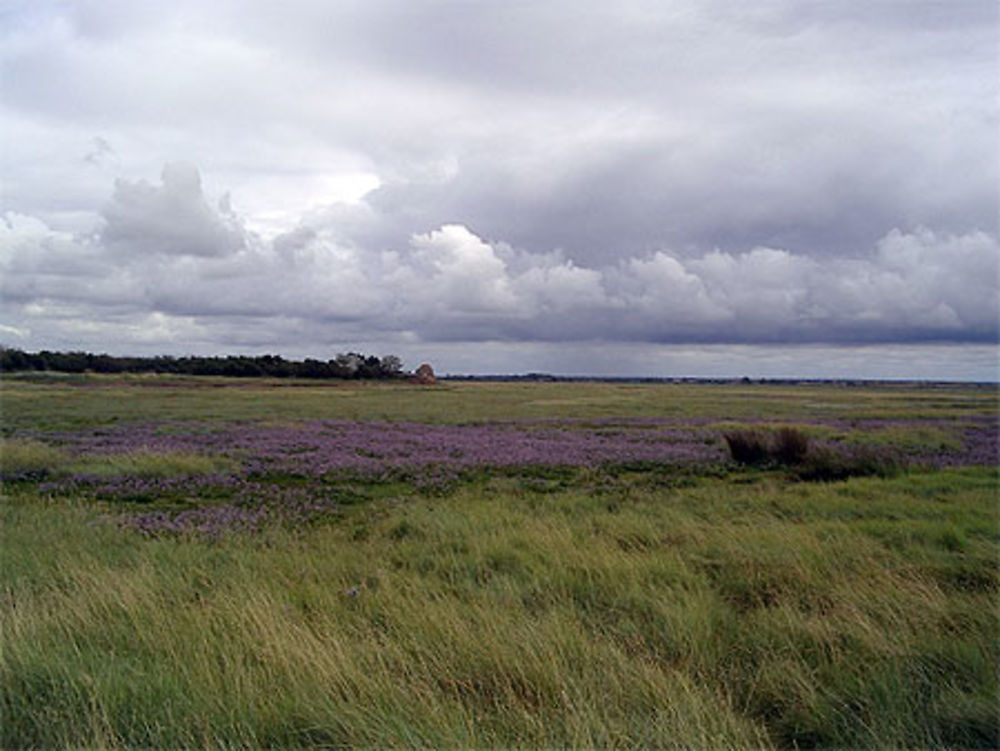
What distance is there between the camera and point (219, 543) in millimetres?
9555

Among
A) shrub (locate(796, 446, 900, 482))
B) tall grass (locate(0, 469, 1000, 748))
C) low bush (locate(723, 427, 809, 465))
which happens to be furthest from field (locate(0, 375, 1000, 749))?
low bush (locate(723, 427, 809, 465))

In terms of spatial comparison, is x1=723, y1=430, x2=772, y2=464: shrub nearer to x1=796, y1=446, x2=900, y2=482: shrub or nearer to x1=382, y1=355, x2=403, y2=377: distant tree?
x1=796, y1=446, x2=900, y2=482: shrub

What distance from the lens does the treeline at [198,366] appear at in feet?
344

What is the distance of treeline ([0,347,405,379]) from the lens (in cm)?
10498

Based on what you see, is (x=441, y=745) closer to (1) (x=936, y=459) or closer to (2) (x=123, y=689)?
(2) (x=123, y=689)

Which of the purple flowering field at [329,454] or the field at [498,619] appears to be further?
the purple flowering field at [329,454]

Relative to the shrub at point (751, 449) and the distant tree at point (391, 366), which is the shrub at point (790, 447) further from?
the distant tree at point (391, 366)

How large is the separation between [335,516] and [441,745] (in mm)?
9782

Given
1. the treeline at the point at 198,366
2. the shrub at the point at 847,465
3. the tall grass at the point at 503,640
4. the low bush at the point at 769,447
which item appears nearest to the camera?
the tall grass at the point at 503,640

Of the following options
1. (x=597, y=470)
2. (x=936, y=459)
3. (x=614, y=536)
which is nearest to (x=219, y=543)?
(x=614, y=536)

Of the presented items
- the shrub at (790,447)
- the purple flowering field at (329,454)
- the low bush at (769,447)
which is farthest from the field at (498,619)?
the low bush at (769,447)

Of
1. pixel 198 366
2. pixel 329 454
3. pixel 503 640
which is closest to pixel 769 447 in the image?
pixel 329 454

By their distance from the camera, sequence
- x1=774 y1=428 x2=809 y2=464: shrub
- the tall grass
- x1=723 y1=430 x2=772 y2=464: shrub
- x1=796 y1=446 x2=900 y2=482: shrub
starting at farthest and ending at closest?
x1=723 y1=430 x2=772 y2=464: shrub < x1=774 y1=428 x2=809 y2=464: shrub < x1=796 y1=446 x2=900 y2=482: shrub < the tall grass

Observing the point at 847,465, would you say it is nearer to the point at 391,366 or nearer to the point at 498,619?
the point at 498,619
